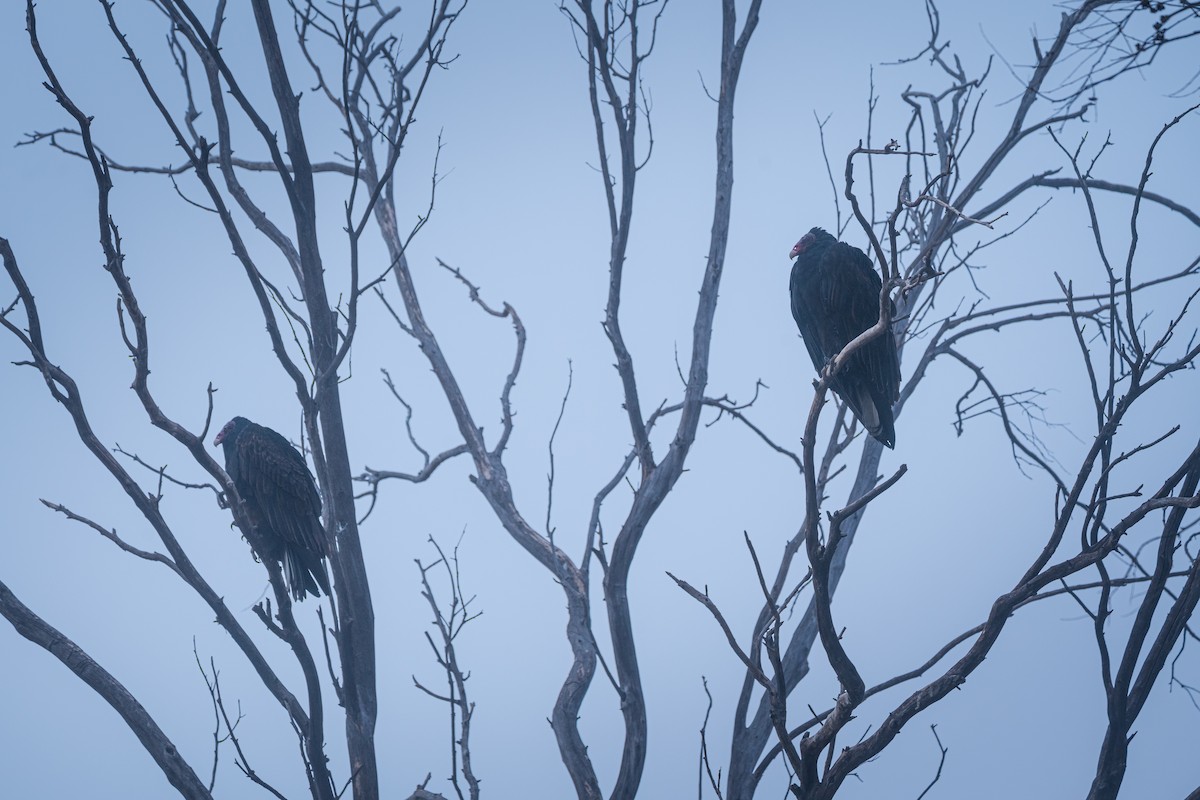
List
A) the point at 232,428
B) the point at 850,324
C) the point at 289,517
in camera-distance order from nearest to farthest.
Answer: the point at 850,324 < the point at 289,517 < the point at 232,428

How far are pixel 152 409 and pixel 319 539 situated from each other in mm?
1436

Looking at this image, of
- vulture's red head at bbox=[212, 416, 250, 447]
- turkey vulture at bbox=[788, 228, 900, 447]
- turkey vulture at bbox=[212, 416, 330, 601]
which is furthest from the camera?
vulture's red head at bbox=[212, 416, 250, 447]

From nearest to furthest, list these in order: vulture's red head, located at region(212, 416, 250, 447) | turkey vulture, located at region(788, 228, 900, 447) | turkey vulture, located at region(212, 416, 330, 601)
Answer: turkey vulture, located at region(788, 228, 900, 447), turkey vulture, located at region(212, 416, 330, 601), vulture's red head, located at region(212, 416, 250, 447)

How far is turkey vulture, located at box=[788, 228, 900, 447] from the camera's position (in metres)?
3.79

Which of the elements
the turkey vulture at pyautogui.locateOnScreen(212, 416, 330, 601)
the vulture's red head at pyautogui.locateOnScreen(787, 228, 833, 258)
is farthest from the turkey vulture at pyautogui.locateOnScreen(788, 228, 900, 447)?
the turkey vulture at pyautogui.locateOnScreen(212, 416, 330, 601)

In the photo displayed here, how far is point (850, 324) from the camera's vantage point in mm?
3955

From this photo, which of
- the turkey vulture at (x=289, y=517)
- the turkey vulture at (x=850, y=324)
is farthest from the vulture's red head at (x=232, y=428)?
the turkey vulture at (x=850, y=324)

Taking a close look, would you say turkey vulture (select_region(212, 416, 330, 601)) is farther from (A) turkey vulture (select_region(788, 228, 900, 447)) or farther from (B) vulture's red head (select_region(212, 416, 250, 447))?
(A) turkey vulture (select_region(788, 228, 900, 447))

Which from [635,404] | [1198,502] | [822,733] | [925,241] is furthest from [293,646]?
[925,241]

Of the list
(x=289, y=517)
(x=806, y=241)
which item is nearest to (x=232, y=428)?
(x=289, y=517)

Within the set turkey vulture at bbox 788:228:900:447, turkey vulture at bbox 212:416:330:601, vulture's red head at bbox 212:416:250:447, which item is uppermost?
vulture's red head at bbox 212:416:250:447

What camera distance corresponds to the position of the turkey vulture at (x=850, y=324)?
3.79m

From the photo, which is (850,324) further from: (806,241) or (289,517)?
(289,517)

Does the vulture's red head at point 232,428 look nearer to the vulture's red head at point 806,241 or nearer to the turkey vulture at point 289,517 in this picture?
the turkey vulture at point 289,517
